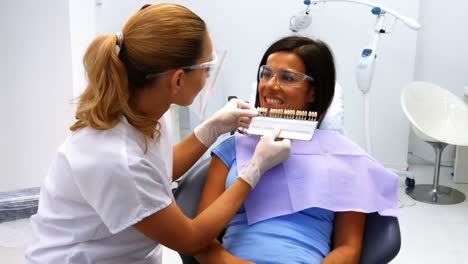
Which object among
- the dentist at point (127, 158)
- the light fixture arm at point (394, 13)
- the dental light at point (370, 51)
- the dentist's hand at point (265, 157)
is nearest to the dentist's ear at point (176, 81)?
the dentist at point (127, 158)

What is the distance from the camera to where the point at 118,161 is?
A: 107cm

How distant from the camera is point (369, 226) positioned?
1442mm

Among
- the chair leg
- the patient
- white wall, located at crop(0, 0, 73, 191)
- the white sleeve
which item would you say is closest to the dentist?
the white sleeve

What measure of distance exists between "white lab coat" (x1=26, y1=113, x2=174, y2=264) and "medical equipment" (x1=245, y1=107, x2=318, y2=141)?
1.12 ft

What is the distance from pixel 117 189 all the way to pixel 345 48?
2925 millimetres

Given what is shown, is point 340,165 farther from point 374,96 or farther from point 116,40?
point 374,96

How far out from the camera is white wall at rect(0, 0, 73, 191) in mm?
2348

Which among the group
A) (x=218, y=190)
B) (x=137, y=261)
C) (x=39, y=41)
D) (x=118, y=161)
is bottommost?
(x=137, y=261)

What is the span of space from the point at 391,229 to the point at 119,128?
817mm

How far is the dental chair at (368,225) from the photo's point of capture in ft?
4.42

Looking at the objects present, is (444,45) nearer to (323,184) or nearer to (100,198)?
(323,184)

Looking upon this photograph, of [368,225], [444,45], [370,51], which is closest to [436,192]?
[370,51]

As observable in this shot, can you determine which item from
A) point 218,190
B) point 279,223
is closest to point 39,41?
point 218,190

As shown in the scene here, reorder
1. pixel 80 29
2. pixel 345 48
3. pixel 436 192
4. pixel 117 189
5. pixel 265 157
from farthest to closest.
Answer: pixel 345 48
pixel 436 192
pixel 80 29
pixel 265 157
pixel 117 189
